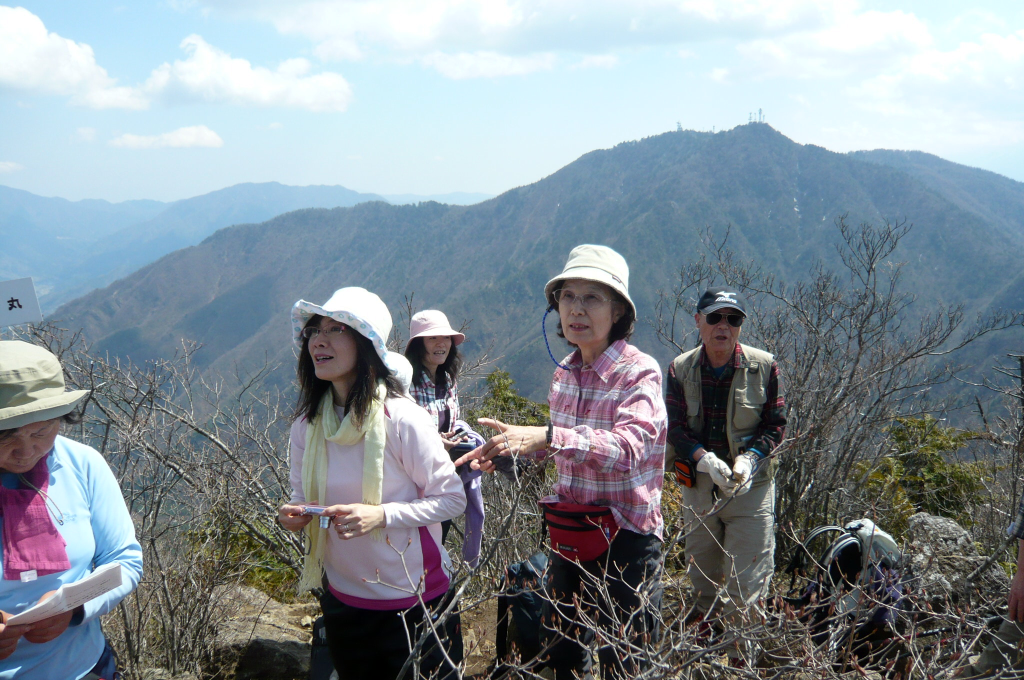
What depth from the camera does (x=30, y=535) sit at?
5.82 ft

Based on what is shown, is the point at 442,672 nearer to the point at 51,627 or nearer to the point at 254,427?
the point at 51,627

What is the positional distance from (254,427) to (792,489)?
4552mm

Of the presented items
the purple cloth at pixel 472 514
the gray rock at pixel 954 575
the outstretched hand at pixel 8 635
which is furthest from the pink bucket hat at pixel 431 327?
the gray rock at pixel 954 575

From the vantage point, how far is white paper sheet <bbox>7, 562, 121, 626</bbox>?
1.66m

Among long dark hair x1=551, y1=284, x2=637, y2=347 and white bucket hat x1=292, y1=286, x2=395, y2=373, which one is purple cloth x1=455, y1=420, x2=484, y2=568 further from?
long dark hair x1=551, y1=284, x2=637, y2=347

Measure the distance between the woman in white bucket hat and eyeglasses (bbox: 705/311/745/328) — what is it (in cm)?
161

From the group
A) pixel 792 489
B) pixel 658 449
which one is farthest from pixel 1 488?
pixel 792 489

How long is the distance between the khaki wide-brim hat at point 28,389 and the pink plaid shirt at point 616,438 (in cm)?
147

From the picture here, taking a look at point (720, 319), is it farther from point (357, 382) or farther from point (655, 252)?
point (655, 252)

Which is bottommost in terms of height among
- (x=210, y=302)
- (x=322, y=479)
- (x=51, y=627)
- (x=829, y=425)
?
(x=210, y=302)

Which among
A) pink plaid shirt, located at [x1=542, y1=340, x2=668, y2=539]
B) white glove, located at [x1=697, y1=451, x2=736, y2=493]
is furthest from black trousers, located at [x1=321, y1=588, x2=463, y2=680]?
white glove, located at [x1=697, y1=451, x2=736, y2=493]

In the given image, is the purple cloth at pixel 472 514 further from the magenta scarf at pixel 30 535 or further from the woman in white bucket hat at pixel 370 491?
the magenta scarf at pixel 30 535

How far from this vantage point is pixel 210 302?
635ft

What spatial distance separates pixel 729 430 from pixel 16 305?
3796 millimetres
